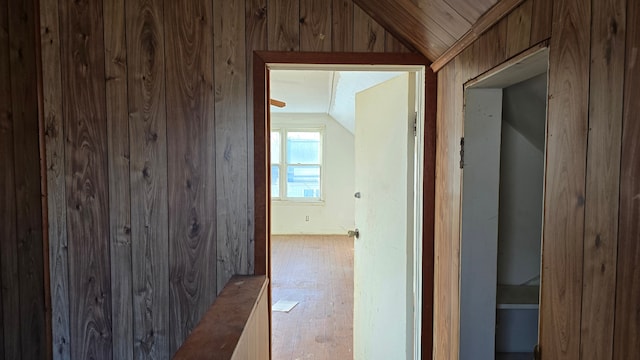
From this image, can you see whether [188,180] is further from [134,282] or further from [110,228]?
[134,282]

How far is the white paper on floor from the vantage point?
354cm

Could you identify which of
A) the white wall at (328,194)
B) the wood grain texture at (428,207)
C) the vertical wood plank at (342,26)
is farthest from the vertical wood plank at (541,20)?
the white wall at (328,194)

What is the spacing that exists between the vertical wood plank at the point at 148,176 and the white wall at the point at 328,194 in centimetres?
524

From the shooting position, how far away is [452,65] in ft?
4.49

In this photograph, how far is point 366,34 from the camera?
62.3 inches

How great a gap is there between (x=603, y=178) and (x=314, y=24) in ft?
4.15

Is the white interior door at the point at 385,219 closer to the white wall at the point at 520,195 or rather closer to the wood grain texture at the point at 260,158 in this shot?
the white wall at the point at 520,195

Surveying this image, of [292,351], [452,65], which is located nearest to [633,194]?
[452,65]

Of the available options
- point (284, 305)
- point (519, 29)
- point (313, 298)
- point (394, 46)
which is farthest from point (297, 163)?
point (519, 29)

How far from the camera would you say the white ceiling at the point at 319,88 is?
293cm

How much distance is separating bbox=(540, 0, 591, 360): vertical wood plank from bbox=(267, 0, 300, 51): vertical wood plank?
41.2 inches

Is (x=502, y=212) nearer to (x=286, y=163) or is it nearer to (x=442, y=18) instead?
(x=442, y=18)

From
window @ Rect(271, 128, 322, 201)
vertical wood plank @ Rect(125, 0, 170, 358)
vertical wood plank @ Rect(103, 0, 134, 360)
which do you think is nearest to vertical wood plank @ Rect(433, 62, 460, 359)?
vertical wood plank @ Rect(125, 0, 170, 358)

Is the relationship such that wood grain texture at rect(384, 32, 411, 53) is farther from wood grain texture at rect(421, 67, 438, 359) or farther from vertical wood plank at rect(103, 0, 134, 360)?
vertical wood plank at rect(103, 0, 134, 360)
